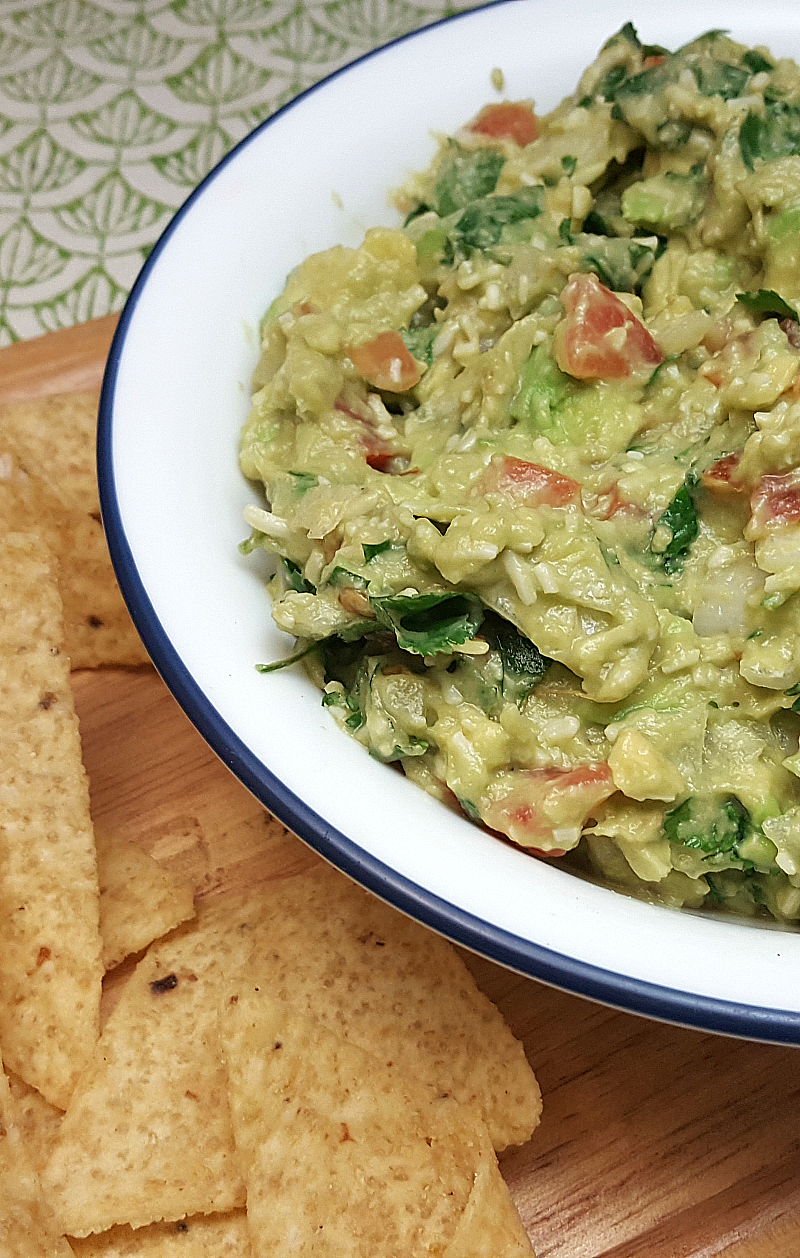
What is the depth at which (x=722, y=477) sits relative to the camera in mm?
1540

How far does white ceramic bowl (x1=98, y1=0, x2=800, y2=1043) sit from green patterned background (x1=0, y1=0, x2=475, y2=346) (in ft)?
3.78

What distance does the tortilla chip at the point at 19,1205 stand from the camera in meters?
1.60

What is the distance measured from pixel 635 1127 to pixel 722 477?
38.7 inches

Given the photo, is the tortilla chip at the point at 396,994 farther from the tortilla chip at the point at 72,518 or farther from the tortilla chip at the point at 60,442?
the tortilla chip at the point at 60,442

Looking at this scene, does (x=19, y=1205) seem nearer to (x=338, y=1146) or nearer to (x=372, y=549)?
(x=338, y=1146)

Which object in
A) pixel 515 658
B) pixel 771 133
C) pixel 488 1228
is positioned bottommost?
pixel 488 1228

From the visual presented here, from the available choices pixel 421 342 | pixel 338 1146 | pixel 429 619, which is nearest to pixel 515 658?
pixel 429 619

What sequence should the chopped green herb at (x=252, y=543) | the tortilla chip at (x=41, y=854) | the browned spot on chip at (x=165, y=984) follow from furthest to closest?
1. the browned spot on chip at (x=165, y=984)
2. the tortilla chip at (x=41, y=854)
3. the chopped green herb at (x=252, y=543)

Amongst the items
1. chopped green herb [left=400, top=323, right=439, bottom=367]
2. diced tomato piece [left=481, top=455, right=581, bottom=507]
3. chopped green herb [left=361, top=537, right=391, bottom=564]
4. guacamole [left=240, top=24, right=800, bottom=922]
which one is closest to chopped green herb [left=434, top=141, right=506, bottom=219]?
guacamole [left=240, top=24, right=800, bottom=922]

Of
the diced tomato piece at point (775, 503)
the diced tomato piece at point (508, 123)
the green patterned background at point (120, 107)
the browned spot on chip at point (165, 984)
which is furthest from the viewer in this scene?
the green patterned background at point (120, 107)

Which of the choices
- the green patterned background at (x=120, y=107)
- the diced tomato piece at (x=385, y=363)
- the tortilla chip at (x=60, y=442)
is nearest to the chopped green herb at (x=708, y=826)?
the diced tomato piece at (x=385, y=363)

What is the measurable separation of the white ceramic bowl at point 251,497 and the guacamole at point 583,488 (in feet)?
0.17

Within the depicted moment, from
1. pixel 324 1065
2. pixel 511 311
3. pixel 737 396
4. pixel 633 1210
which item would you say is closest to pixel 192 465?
pixel 511 311

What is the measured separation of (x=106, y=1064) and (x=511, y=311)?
1297 millimetres
